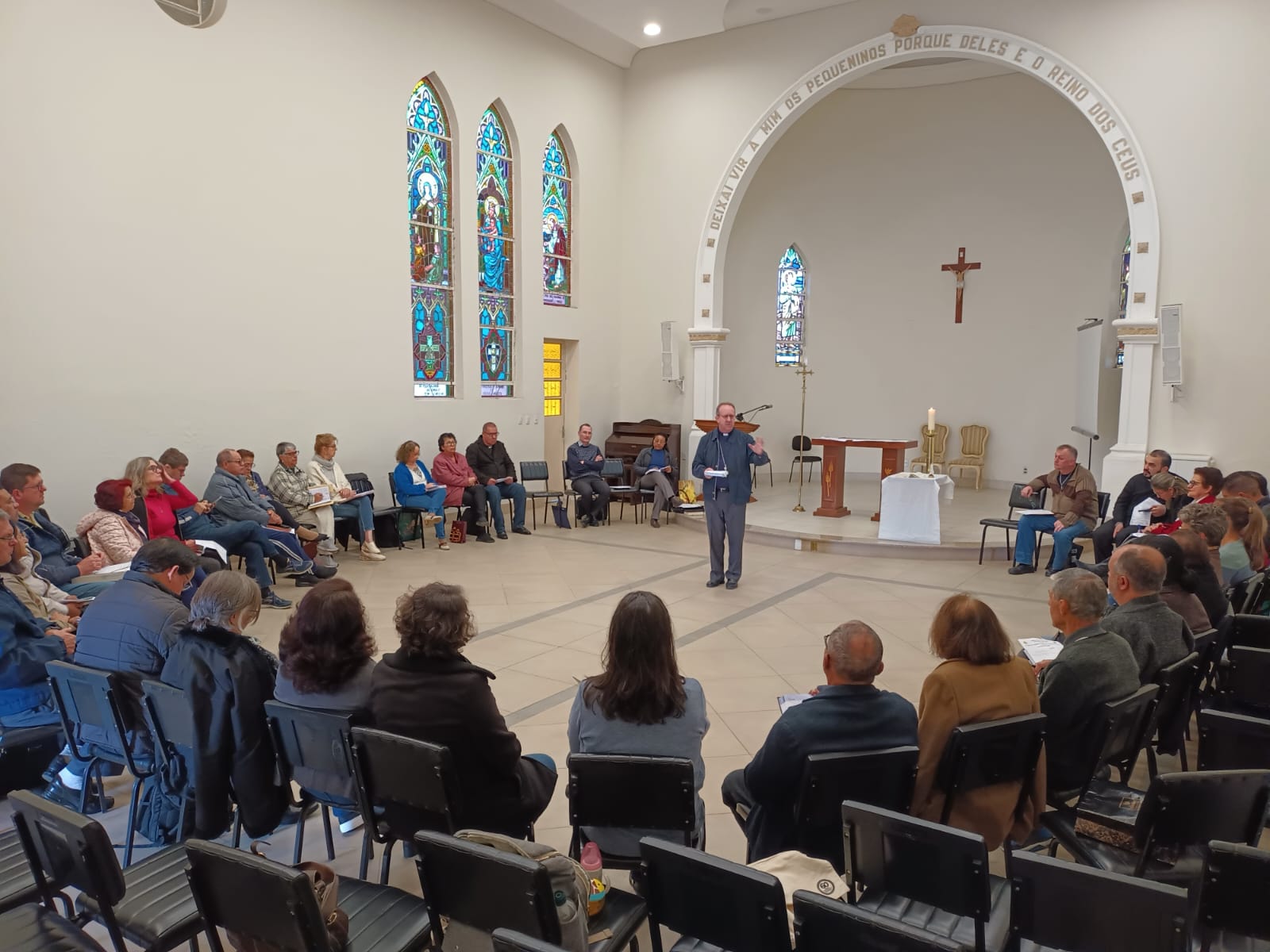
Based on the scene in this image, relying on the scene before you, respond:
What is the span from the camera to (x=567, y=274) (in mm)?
11555

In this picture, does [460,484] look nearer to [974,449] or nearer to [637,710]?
[637,710]

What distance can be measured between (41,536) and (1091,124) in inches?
397

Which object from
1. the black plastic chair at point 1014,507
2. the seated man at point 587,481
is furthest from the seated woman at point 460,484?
the black plastic chair at point 1014,507

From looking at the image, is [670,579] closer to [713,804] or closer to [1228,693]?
[713,804]

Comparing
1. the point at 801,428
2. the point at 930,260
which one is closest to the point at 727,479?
the point at 801,428

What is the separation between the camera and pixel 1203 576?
375 centimetres

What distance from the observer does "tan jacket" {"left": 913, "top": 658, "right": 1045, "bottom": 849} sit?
2.44m

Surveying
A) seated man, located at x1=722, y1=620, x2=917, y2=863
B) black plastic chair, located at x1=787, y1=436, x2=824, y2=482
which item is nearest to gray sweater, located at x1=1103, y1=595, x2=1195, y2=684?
seated man, located at x1=722, y1=620, x2=917, y2=863

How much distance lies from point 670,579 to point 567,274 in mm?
5605

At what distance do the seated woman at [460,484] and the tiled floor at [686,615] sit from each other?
42 cm

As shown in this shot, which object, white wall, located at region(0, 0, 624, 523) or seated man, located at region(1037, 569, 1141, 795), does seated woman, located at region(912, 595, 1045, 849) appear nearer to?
seated man, located at region(1037, 569, 1141, 795)

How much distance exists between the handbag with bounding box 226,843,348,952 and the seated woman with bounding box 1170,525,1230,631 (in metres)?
3.46

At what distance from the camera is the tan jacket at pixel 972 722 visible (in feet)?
8.00

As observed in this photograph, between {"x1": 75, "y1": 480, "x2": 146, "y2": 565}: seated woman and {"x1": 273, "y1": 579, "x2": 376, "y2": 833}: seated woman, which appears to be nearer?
{"x1": 273, "y1": 579, "x2": 376, "y2": 833}: seated woman
